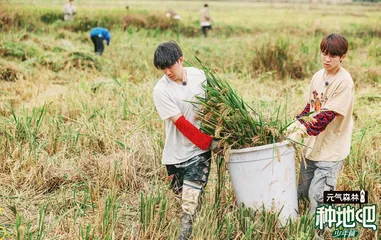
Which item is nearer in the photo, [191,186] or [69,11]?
[191,186]

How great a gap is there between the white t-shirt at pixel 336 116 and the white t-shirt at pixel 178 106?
69 cm

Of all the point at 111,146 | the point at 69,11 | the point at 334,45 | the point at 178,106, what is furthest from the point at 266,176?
the point at 69,11

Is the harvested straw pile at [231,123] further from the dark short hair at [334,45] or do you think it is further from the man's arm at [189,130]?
the dark short hair at [334,45]

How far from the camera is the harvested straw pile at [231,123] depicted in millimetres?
2627

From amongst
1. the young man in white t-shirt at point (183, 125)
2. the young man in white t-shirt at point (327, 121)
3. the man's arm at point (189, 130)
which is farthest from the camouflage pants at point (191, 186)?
the young man in white t-shirt at point (327, 121)

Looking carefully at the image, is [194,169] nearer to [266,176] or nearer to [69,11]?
[266,176]

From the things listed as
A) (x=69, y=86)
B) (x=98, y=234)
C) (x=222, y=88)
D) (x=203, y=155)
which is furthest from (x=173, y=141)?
(x=69, y=86)

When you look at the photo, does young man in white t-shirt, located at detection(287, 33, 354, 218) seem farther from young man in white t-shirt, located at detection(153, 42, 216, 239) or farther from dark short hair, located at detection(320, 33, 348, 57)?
young man in white t-shirt, located at detection(153, 42, 216, 239)

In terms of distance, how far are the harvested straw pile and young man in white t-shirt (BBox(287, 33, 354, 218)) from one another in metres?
0.14

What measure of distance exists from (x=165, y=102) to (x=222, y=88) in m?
0.35

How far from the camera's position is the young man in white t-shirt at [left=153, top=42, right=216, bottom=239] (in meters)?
2.59

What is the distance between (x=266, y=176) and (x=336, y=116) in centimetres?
56

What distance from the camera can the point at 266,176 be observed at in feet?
8.41

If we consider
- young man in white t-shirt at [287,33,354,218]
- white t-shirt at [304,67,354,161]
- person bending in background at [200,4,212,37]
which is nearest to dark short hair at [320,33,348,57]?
young man in white t-shirt at [287,33,354,218]
